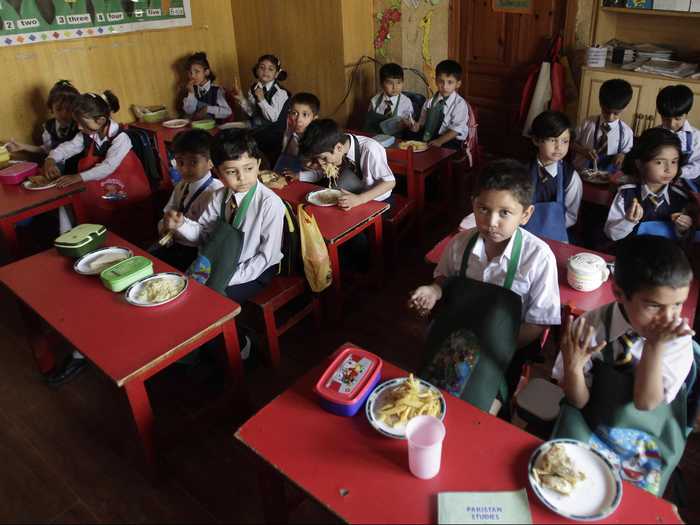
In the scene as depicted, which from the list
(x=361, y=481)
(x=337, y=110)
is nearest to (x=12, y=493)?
(x=361, y=481)

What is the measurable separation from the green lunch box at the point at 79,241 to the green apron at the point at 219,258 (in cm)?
49

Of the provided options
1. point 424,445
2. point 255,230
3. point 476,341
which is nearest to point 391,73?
point 255,230

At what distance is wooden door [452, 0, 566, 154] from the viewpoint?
17.6ft

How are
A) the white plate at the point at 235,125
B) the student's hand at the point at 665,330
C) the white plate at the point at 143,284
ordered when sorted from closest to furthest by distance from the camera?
1. the student's hand at the point at 665,330
2. the white plate at the point at 143,284
3. the white plate at the point at 235,125

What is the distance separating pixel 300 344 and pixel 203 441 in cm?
88

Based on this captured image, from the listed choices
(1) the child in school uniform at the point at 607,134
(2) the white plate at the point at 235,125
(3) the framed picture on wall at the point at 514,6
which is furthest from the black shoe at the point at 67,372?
(3) the framed picture on wall at the point at 514,6

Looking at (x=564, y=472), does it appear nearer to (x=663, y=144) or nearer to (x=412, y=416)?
(x=412, y=416)

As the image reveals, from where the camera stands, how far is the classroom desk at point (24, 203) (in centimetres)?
354

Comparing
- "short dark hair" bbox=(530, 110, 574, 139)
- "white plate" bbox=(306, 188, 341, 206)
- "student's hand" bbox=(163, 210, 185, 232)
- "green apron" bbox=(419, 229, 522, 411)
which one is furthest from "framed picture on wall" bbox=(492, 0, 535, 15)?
"student's hand" bbox=(163, 210, 185, 232)

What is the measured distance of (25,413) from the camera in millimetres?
2969

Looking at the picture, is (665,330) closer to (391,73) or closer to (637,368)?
(637,368)

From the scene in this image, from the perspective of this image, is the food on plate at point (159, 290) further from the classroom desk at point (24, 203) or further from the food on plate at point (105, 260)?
the classroom desk at point (24, 203)

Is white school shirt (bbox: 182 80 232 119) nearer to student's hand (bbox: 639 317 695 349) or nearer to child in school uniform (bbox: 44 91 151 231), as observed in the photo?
child in school uniform (bbox: 44 91 151 231)

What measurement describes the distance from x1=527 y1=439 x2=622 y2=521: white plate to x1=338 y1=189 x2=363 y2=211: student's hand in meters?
2.00
